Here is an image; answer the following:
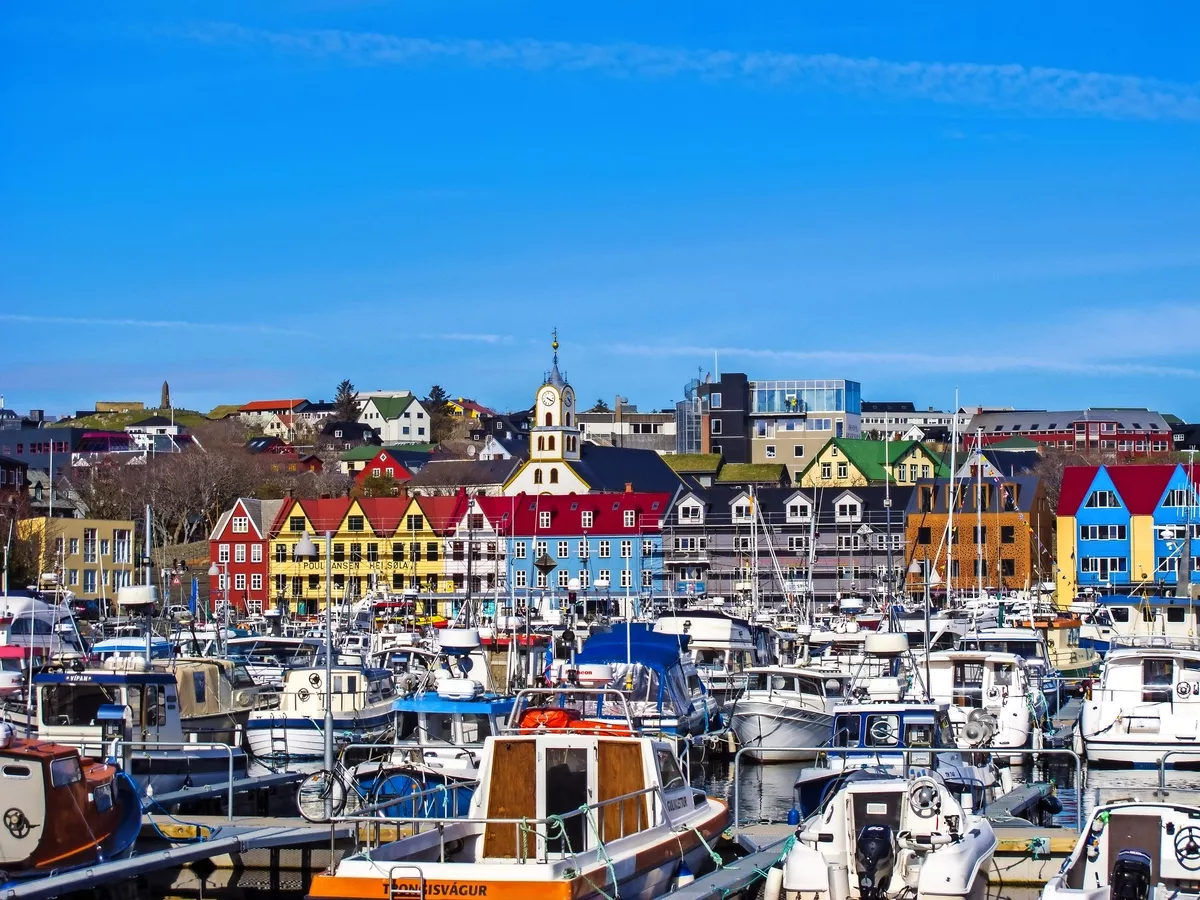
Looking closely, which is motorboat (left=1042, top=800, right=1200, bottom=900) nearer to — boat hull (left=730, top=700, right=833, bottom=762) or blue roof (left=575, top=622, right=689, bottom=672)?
blue roof (left=575, top=622, right=689, bottom=672)

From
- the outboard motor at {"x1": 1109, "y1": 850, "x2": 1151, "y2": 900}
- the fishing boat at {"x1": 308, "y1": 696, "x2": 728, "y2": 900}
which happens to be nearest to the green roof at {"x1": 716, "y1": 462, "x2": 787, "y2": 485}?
the fishing boat at {"x1": 308, "y1": 696, "x2": 728, "y2": 900}

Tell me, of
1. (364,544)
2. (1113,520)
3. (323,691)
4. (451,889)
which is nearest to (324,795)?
(451,889)

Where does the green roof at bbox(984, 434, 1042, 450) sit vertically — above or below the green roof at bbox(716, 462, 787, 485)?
above

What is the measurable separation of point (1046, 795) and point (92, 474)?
116821 millimetres

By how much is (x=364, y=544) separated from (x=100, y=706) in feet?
247

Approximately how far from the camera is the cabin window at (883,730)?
29.4 meters

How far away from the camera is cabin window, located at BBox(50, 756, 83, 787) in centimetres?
1925

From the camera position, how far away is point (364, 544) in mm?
104250

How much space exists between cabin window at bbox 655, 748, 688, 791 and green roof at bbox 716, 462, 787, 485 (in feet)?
368

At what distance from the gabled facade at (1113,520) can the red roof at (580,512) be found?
23588 millimetres

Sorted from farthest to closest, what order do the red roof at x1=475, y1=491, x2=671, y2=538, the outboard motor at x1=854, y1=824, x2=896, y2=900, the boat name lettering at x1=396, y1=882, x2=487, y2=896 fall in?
1. the red roof at x1=475, y1=491, x2=671, y2=538
2. the outboard motor at x1=854, y1=824, x2=896, y2=900
3. the boat name lettering at x1=396, y1=882, x2=487, y2=896

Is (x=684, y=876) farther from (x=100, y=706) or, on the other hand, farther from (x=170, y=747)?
(x=100, y=706)

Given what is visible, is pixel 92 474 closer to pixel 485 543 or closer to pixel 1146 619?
pixel 485 543

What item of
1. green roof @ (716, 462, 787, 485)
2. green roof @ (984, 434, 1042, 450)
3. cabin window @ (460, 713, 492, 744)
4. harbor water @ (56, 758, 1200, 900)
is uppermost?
green roof @ (984, 434, 1042, 450)
